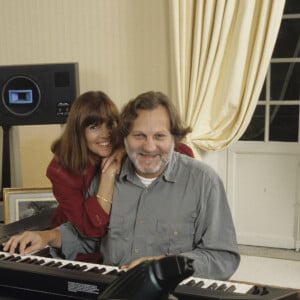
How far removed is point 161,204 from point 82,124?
455 mm

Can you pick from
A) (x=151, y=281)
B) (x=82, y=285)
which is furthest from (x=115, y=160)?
(x=151, y=281)

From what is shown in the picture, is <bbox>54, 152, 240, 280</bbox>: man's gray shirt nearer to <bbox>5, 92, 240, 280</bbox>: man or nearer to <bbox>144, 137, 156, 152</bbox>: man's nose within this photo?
<bbox>5, 92, 240, 280</bbox>: man

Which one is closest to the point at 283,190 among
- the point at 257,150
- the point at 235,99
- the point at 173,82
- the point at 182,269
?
the point at 257,150

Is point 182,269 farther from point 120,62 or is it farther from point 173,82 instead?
point 120,62

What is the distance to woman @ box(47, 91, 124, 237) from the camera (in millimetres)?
1771

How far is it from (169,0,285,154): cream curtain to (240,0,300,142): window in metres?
0.38

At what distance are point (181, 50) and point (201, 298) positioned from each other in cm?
216

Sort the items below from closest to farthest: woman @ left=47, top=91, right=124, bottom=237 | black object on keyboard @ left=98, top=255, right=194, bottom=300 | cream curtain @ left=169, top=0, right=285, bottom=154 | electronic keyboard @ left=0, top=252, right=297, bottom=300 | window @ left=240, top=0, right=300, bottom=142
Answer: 1. black object on keyboard @ left=98, top=255, right=194, bottom=300
2. electronic keyboard @ left=0, top=252, right=297, bottom=300
3. woman @ left=47, top=91, right=124, bottom=237
4. cream curtain @ left=169, top=0, right=285, bottom=154
5. window @ left=240, top=0, right=300, bottom=142

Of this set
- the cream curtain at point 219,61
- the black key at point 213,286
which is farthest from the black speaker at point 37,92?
the black key at point 213,286

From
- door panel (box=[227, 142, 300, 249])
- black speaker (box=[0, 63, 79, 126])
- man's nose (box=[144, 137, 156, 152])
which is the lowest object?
door panel (box=[227, 142, 300, 249])

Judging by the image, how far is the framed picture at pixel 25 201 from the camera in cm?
299

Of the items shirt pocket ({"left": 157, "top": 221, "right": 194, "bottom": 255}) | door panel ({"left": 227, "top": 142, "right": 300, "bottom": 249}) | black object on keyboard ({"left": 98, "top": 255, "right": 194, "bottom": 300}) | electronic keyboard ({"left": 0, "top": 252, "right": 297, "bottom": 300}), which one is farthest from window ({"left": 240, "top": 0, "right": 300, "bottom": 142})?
black object on keyboard ({"left": 98, "top": 255, "right": 194, "bottom": 300})

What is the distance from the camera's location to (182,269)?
0.65 m

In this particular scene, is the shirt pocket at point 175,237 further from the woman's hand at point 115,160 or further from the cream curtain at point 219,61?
the cream curtain at point 219,61
